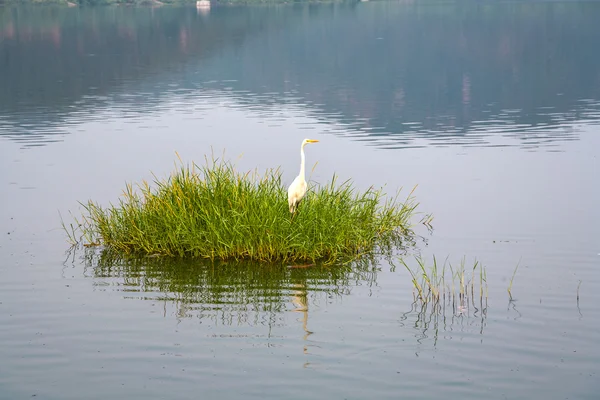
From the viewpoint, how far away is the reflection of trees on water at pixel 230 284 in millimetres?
16719

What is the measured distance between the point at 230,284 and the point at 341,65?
281ft

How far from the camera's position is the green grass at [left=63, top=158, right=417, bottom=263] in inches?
750

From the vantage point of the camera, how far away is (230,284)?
1819cm

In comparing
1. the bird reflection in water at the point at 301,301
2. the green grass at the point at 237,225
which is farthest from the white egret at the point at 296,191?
the bird reflection in water at the point at 301,301

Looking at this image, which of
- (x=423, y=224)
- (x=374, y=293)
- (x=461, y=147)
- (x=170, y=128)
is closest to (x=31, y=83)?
(x=170, y=128)

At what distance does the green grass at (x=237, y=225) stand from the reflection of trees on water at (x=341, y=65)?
22.0m

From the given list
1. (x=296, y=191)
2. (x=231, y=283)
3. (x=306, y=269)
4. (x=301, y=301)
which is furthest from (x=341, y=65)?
(x=301, y=301)

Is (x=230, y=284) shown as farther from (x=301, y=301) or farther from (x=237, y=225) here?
(x=301, y=301)

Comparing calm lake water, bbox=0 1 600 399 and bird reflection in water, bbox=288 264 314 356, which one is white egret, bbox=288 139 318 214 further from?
bird reflection in water, bbox=288 264 314 356

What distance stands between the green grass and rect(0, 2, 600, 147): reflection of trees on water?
22003 millimetres

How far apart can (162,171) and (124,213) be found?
13.4 metres

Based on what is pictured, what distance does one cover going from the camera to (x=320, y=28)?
143m

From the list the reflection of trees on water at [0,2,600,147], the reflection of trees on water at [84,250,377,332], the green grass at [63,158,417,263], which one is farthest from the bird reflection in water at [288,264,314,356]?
the reflection of trees on water at [0,2,600,147]

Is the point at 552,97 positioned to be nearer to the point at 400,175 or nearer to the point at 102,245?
the point at 400,175
